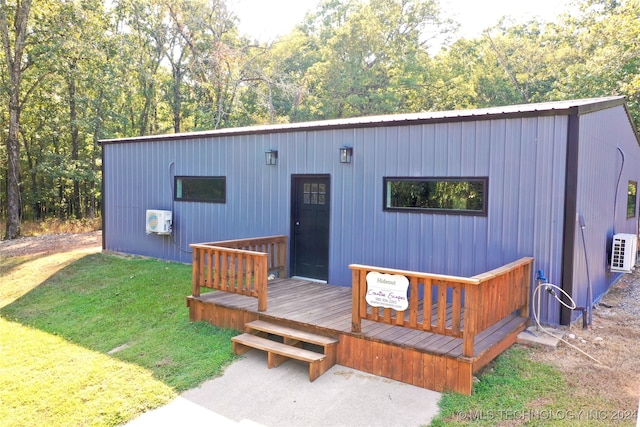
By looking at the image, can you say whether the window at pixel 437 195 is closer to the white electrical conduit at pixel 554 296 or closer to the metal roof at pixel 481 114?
the metal roof at pixel 481 114

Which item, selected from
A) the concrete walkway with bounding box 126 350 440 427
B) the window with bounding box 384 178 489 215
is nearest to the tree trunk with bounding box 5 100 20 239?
the concrete walkway with bounding box 126 350 440 427

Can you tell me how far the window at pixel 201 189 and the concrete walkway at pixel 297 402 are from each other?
4175 millimetres

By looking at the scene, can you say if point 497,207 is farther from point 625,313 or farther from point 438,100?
point 438,100

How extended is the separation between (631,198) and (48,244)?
1327 centimetres

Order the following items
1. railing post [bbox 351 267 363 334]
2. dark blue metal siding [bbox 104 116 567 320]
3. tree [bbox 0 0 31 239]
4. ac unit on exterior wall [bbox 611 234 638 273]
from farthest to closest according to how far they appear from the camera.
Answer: tree [bbox 0 0 31 239] < ac unit on exterior wall [bbox 611 234 638 273] < dark blue metal siding [bbox 104 116 567 320] < railing post [bbox 351 267 363 334]

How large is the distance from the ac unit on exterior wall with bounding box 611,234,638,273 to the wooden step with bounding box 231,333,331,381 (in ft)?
15.9

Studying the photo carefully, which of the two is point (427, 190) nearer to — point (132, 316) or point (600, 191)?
point (600, 191)

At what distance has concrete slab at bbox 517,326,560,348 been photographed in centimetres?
422

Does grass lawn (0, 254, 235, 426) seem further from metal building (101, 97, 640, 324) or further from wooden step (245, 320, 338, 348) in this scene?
metal building (101, 97, 640, 324)

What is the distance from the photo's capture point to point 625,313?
5527 mm

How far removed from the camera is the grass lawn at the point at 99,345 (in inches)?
143

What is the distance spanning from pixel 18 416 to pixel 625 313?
6531mm

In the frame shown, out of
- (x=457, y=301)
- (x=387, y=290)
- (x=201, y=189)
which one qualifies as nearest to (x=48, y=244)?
(x=201, y=189)

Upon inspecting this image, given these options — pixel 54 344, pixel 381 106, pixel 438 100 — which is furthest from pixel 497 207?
pixel 438 100
